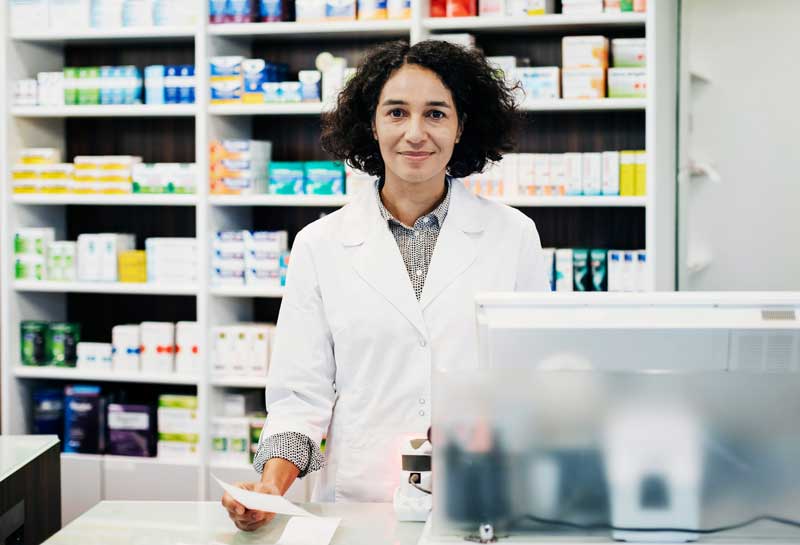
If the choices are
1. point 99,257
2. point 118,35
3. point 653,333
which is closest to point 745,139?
point 118,35

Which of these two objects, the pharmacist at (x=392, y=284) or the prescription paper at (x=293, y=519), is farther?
the pharmacist at (x=392, y=284)

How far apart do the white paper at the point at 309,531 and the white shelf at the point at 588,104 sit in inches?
103

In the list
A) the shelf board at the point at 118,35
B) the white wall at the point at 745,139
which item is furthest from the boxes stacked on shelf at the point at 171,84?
the white wall at the point at 745,139

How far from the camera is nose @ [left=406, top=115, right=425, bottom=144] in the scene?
83.3 inches

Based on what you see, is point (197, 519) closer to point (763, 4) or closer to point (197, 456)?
point (197, 456)

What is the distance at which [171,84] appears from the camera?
4.57 m

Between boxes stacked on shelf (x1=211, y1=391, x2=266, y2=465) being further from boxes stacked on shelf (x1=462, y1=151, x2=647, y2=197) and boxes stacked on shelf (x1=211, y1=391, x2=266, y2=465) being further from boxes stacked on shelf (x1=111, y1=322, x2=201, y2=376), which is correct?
boxes stacked on shelf (x1=462, y1=151, x2=647, y2=197)

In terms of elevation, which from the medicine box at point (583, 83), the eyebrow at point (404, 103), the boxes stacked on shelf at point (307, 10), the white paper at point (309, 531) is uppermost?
the boxes stacked on shelf at point (307, 10)

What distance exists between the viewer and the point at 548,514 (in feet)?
4.74

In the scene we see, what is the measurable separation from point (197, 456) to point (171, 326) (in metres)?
0.59

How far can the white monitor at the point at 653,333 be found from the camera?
1.43 metres

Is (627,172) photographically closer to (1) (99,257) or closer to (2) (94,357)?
(1) (99,257)

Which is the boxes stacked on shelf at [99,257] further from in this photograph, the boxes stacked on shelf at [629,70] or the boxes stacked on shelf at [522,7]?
the boxes stacked on shelf at [629,70]

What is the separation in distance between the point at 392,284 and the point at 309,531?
0.60 metres
